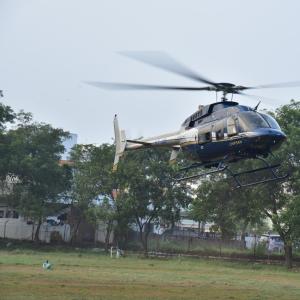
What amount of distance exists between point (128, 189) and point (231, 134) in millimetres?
25565

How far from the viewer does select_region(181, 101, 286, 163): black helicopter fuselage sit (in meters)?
17.0

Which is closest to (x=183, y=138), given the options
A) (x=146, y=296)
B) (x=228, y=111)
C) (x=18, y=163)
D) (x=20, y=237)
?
(x=228, y=111)

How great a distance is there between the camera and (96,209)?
42.4 m

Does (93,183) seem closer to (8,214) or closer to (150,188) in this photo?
(150,188)

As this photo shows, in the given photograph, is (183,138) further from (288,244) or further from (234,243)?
(234,243)

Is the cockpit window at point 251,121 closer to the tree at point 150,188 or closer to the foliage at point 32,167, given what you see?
the tree at point 150,188

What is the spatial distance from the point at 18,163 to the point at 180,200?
41.9 feet

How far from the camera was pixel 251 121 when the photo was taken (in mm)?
17156

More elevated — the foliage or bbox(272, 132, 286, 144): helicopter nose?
the foliage

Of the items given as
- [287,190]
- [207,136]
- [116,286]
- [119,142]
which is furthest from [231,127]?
[287,190]

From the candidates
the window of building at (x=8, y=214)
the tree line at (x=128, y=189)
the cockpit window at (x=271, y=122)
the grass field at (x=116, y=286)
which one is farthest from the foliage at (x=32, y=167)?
the cockpit window at (x=271, y=122)

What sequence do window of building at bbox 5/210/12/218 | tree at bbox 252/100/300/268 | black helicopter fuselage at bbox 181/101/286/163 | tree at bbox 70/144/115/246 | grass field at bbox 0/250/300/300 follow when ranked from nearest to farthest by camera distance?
black helicopter fuselage at bbox 181/101/286/163, grass field at bbox 0/250/300/300, tree at bbox 252/100/300/268, tree at bbox 70/144/115/246, window of building at bbox 5/210/12/218

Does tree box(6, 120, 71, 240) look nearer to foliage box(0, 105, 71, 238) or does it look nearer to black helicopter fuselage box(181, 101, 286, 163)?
foliage box(0, 105, 71, 238)

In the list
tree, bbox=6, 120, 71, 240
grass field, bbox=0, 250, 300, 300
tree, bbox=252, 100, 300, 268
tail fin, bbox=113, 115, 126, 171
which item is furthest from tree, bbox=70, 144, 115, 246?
tail fin, bbox=113, 115, 126, 171
